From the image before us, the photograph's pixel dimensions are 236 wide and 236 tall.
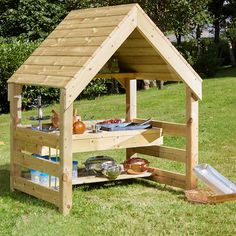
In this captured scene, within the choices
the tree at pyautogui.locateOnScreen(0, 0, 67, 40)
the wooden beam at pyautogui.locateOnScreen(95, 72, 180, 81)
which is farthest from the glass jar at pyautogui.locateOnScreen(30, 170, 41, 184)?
the tree at pyautogui.locateOnScreen(0, 0, 67, 40)

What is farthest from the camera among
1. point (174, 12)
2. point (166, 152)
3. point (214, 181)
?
point (174, 12)

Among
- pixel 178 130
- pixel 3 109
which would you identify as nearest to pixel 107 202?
pixel 178 130

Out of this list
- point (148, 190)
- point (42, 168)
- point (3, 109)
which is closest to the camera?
point (42, 168)

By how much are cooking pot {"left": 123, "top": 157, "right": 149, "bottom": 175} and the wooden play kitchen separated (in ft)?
0.34

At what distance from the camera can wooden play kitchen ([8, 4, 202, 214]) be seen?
22.0ft

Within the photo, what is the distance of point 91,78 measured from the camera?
670 cm

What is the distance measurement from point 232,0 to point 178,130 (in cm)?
2257

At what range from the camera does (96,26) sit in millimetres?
7312

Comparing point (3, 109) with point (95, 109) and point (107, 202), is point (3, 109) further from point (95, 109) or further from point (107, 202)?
point (107, 202)

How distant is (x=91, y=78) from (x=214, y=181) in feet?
6.57

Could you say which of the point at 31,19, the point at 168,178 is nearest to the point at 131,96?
the point at 168,178

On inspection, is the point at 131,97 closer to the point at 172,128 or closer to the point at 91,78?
the point at 172,128

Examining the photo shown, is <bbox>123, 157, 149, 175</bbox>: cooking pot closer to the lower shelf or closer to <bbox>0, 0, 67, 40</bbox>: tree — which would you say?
the lower shelf

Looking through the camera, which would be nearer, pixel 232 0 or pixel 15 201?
pixel 15 201
